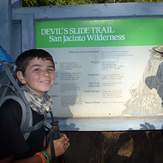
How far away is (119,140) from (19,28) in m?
1.30

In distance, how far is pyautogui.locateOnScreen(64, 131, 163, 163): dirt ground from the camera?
4.24 metres

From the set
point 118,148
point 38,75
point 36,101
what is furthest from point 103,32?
point 36,101

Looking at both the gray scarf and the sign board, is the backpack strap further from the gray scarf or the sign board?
the sign board

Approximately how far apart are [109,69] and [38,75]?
1.29 meters

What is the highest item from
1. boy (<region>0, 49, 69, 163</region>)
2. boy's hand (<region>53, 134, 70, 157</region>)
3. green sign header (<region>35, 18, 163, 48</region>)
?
green sign header (<region>35, 18, 163, 48</region>)

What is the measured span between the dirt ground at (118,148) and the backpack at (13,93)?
1.73m

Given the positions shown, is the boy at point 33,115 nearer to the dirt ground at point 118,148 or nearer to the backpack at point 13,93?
→ the backpack at point 13,93

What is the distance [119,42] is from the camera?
3.87m

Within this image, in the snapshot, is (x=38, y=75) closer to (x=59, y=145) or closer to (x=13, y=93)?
(x=13, y=93)

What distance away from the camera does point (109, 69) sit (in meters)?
3.85

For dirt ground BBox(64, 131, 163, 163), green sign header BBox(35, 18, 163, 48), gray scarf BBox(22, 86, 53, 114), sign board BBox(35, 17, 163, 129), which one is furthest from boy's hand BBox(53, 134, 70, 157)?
dirt ground BBox(64, 131, 163, 163)

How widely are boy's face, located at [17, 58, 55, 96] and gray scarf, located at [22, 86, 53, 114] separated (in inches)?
1.3

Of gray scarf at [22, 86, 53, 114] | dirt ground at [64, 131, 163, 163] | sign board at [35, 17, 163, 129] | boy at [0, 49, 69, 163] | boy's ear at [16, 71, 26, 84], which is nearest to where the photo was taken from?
boy at [0, 49, 69, 163]

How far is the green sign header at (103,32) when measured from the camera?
3.86m
